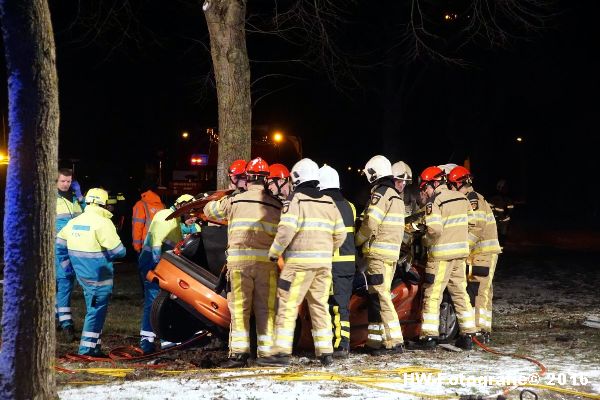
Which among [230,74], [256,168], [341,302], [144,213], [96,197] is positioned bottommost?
[341,302]

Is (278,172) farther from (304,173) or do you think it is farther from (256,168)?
(304,173)

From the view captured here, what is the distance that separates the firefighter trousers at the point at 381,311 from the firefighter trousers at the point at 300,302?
2.19 feet

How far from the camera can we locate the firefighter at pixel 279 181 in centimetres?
808

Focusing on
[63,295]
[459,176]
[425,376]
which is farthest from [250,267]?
[63,295]

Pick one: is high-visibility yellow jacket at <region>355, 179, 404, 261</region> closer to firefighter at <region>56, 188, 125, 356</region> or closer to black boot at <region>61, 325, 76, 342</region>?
firefighter at <region>56, 188, 125, 356</region>

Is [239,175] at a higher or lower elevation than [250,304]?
higher

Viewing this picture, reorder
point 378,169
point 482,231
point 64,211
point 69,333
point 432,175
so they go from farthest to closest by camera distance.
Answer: point 64,211 < point 482,231 < point 69,333 < point 432,175 < point 378,169

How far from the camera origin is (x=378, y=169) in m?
8.02

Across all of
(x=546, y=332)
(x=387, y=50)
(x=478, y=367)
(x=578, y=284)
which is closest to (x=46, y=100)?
(x=478, y=367)

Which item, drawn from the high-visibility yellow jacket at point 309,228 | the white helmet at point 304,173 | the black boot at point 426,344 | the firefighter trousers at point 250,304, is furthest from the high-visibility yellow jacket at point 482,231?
the firefighter trousers at point 250,304

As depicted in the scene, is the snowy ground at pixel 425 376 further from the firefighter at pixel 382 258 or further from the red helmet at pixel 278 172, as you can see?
the red helmet at pixel 278 172

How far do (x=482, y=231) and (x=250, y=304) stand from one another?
3.14 metres

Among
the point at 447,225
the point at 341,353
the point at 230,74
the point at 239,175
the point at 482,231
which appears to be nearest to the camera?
the point at 341,353

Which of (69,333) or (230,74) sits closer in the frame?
(69,333)
